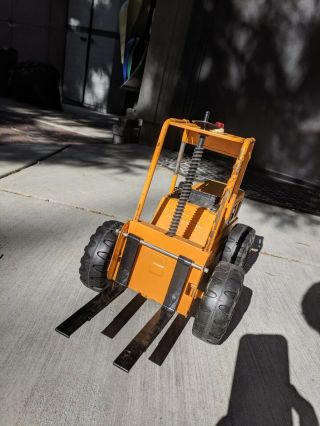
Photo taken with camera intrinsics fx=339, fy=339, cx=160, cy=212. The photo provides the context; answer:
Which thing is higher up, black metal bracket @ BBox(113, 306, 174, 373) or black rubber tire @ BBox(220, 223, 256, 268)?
black rubber tire @ BBox(220, 223, 256, 268)

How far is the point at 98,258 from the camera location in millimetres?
2881

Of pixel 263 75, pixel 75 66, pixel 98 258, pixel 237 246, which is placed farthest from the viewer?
pixel 75 66

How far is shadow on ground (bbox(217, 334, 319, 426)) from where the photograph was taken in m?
2.29

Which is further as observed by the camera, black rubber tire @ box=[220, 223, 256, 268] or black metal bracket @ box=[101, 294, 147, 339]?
black rubber tire @ box=[220, 223, 256, 268]

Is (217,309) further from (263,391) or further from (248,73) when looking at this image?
(248,73)

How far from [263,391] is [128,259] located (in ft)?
4.75

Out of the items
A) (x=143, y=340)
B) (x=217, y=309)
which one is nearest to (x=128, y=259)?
(x=143, y=340)

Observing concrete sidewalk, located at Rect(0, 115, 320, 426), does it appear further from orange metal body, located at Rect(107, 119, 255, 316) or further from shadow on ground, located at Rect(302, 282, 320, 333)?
orange metal body, located at Rect(107, 119, 255, 316)

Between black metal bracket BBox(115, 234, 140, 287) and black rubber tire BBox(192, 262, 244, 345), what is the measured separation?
2.31 ft

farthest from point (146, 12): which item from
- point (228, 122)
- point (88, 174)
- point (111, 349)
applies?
point (111, 349)

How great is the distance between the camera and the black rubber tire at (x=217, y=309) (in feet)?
8.42

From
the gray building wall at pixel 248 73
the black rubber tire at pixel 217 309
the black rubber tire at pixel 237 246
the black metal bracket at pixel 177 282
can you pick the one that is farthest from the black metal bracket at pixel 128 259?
the gray building wall at pixel 248 73

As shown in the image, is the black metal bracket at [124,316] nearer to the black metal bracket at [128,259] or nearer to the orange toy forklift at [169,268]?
the orange toy forklift at [169,268]

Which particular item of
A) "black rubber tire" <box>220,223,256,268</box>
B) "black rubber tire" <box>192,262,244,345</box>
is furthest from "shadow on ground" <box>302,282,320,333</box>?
"black rubber tire" <box>192,262,244,345</box>
